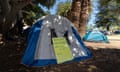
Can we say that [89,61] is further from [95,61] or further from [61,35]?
[61,35]

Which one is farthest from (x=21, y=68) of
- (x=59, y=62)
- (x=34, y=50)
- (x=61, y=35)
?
(x=61, y=35)

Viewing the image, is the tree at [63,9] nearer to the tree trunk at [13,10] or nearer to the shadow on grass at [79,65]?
the tree trunk at [13,10]

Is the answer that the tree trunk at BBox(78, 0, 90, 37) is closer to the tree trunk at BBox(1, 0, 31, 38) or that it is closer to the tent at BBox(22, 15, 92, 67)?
the tree trunk at BBox(1, 0, 31, 38)

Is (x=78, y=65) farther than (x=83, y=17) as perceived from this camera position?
No

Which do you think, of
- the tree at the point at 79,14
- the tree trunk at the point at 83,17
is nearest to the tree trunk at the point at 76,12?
the tree at the point at 79,14

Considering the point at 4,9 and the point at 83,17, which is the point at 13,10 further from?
the point at 83,17

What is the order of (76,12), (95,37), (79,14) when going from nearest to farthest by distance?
(76,12) < (79,14) < (95,37)

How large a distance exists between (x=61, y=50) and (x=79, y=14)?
223 inches

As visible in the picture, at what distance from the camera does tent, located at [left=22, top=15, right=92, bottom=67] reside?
802cm

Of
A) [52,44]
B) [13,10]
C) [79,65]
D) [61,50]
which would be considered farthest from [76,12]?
[79,65]

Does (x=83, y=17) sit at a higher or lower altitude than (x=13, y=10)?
lower

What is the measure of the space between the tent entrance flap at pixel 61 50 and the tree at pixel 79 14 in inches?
189

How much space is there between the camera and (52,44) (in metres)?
8.27

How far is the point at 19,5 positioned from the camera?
9.98 meters
